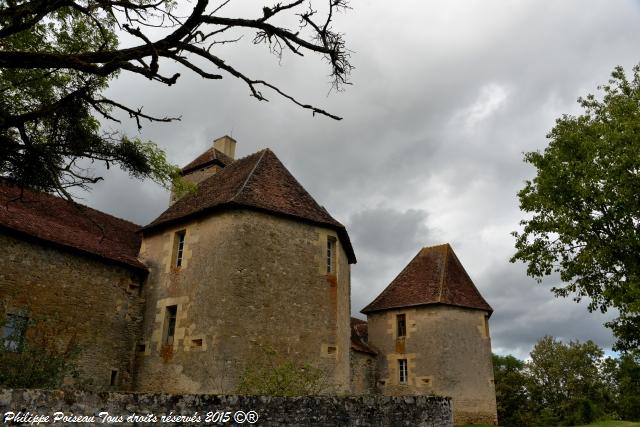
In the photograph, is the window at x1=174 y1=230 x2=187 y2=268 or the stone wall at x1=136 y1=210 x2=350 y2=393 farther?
the window at x1=174 y1=230 x2=187 y2=268

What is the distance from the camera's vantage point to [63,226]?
13562 millimetres

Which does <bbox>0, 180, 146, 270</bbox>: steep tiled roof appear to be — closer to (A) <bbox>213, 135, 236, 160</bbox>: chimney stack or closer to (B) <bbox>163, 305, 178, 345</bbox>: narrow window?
(B) <bbox>163, 305, 178, 345</bbox>: narrow window

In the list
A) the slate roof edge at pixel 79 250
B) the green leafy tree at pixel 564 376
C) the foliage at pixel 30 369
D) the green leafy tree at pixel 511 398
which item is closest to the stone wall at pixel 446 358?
the slate roof edge at pixel 79 250

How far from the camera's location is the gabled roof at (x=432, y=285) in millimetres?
20406

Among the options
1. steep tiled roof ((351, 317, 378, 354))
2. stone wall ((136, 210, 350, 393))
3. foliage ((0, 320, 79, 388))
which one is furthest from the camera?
steep tiled roof ((351, 317, 378, 354))

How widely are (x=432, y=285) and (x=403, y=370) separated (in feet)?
12.7

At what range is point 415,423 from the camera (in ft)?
24.1

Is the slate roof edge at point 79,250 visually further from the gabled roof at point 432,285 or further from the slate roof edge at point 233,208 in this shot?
the gabled roof at point 432,285

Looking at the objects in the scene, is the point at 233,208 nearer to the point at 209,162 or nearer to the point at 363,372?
the point at 209,162

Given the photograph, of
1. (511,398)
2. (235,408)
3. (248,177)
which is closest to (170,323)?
(248,177)

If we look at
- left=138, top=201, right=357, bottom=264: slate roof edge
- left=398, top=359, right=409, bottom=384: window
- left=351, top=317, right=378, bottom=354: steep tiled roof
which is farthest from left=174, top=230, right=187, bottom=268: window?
left=398, top=359, right=409, bottom=384: window

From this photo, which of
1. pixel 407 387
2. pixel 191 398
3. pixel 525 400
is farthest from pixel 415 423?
pixel 525 400

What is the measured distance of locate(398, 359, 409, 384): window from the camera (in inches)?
790

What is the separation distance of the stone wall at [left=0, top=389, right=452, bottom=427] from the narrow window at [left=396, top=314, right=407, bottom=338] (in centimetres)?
1294
